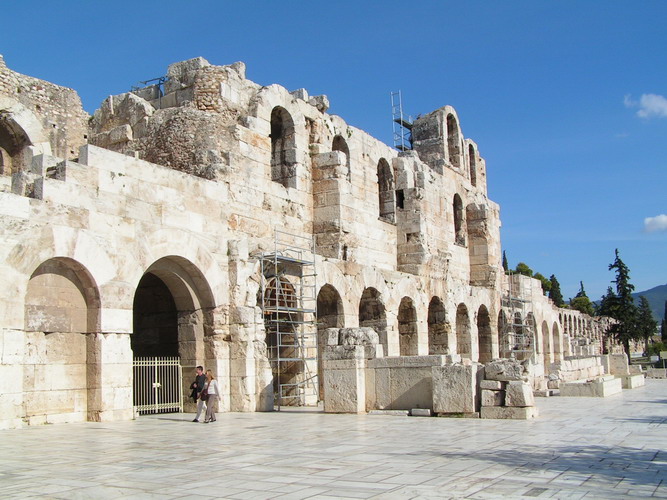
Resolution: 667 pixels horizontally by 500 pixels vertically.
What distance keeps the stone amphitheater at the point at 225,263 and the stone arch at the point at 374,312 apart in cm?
5

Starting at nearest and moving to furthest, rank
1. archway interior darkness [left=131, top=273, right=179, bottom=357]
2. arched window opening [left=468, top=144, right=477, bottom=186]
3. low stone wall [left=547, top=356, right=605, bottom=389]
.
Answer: archway interior darkness [left=131, top=273, right=179, bottom=357] < low stone wall [left=547, top=356, right=605, bottom=389] < arched window opening [left=468, top=144, right=477, bottom=186]

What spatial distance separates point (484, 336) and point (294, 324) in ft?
46.1

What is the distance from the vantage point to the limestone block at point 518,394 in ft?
40.8

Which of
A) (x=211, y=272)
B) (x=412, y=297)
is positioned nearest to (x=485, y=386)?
(x=211, y=272)

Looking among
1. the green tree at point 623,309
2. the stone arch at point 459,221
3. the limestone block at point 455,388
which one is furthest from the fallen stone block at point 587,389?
the green tree at point 623,309

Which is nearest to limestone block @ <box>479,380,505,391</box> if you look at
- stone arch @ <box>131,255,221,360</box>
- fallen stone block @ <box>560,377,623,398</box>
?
stone arch @ <box>131,255,221,360</box>

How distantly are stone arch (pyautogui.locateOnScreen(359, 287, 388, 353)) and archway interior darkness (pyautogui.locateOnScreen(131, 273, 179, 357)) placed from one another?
624cm

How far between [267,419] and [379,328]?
27.1 ft

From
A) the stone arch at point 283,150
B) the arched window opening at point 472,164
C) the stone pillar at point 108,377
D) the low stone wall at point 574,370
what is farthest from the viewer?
the arched window opening at point 472,164

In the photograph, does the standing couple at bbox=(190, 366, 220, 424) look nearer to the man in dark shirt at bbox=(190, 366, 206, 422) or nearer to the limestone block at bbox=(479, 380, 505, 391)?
the man in dark shirt at bbox=(190, 366, 206, 422)

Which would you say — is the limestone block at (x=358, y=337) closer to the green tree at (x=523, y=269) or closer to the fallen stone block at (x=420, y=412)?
the fallen stone block at (x=420, y=412)

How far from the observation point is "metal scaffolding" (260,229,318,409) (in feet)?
56.4

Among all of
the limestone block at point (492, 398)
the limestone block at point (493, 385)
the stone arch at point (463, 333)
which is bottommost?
the limestone block at point (492, 398)

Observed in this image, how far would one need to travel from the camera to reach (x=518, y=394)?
12477mm
